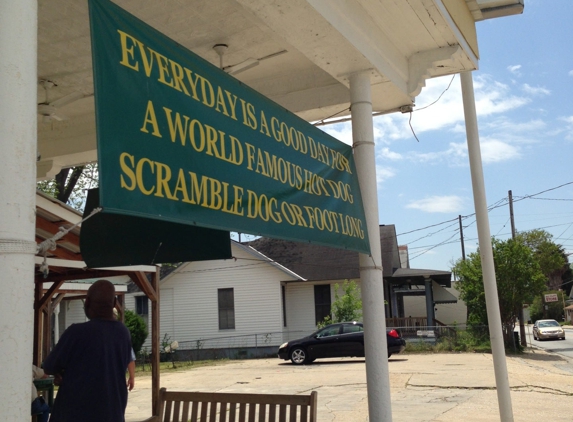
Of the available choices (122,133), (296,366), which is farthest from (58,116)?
(296,366)

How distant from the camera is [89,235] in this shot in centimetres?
486

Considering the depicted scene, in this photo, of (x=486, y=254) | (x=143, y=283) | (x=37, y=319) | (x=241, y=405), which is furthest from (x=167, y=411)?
(x=37, y=319)

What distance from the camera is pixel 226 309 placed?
1222 inches

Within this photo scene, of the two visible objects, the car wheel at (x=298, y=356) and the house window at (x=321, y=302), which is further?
the house window at (x=321, y=302)

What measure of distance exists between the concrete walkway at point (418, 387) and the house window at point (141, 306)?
39.5 feet

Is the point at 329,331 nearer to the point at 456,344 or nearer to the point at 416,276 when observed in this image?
the point at 456,344

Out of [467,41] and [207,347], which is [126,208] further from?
[207,347]

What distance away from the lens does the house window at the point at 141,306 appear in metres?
32.5

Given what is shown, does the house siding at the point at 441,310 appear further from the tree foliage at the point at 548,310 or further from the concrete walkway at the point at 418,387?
the tree foliage at the point at 548,310

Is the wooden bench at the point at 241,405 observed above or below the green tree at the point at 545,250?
below

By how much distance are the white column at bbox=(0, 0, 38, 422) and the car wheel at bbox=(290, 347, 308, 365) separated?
2116 cm

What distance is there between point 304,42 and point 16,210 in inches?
138

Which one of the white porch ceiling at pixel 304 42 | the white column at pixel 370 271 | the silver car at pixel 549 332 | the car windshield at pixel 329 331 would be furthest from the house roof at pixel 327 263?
the white column at pixel 370 271

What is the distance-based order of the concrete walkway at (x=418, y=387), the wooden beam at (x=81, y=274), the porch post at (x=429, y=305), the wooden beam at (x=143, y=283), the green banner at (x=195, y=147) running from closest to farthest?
the green banner at (x=195, y=147)
the wooden beam at (x=81, y=274)
the wooden beam at (x=143, y=283)
the concrete walkway at (x=418, y=387)
the porch post at (x=429, y=305)
